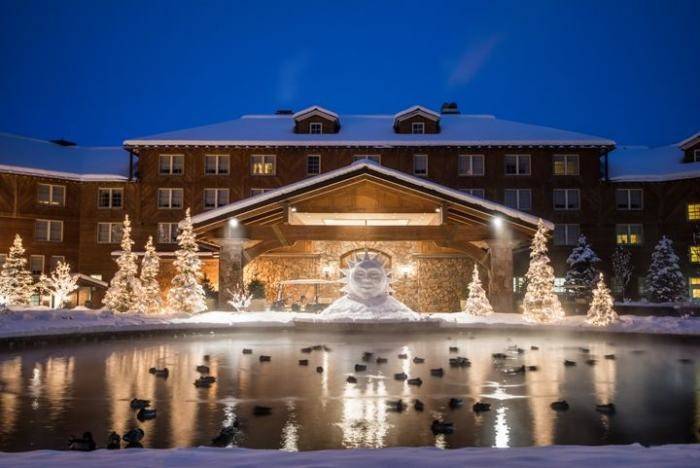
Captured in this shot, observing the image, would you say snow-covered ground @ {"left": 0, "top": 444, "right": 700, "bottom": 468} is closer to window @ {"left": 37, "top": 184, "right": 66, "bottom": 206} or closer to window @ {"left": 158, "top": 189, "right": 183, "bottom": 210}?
window @ {"left": 158, "top": 189, "right": 183, "bottom": 210}

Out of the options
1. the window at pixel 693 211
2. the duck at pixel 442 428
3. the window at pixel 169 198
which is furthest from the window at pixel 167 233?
the duck at pixel 442 428

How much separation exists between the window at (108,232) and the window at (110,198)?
1.28m

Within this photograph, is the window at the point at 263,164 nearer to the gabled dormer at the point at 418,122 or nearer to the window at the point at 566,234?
the gabled dormer at the point at 418,122

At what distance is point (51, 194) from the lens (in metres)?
41.4

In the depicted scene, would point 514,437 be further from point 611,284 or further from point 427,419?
point 611,284

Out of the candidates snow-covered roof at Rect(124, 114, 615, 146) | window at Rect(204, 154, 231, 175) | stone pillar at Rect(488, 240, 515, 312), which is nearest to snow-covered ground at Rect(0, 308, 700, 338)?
stone pillar at Rect(488, 240, 515, 312)

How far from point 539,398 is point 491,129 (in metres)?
36.6

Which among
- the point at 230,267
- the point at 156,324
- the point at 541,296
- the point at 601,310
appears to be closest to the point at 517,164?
the point at 541,296

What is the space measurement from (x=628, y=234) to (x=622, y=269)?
118 inches

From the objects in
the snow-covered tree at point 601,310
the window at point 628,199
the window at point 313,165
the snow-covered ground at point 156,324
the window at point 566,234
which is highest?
the window at point 313,165

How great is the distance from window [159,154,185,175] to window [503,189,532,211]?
21.8m

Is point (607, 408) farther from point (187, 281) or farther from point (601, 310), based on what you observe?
point (187, 281)

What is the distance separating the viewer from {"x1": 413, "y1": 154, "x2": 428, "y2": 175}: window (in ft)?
137

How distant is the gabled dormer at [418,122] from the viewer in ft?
140
